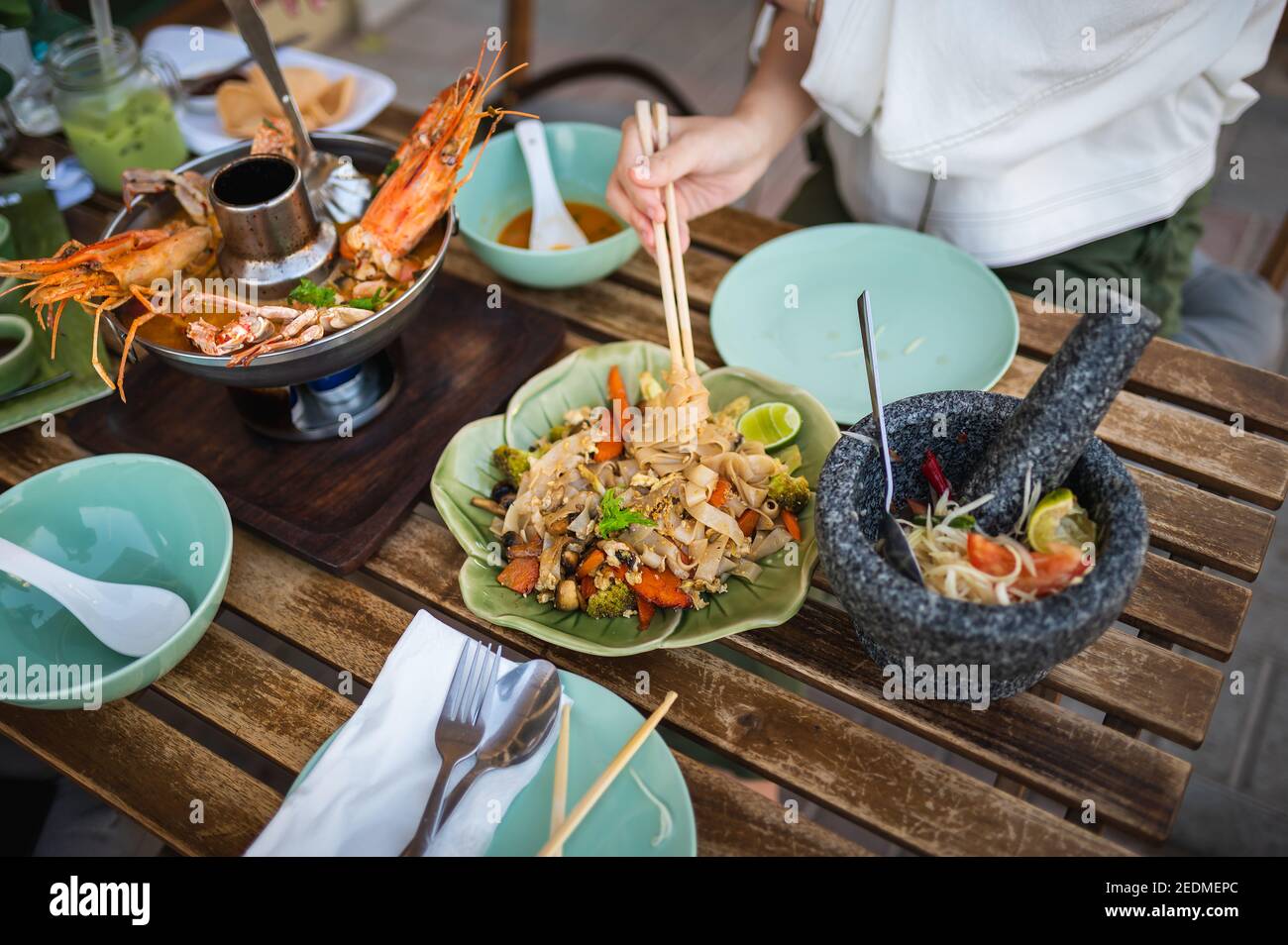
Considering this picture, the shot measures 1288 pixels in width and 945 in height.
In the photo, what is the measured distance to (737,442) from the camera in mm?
1285

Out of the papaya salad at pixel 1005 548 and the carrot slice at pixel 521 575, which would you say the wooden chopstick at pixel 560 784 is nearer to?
the carrot slice at pixel 521 575

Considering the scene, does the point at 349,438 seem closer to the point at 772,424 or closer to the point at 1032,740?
the point at 772,424

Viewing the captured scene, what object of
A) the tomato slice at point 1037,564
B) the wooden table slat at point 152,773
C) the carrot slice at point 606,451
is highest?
the tomato slice at point 1037,564

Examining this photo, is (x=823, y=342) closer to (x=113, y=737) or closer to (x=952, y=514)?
(x=952, y=514)

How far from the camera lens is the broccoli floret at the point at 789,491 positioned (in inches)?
47.9

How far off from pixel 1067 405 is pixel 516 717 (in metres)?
0.71

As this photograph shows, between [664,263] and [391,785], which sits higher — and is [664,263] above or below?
above

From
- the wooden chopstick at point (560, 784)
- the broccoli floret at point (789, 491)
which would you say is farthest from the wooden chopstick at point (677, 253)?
the wooden chopstick at point (560, 784)

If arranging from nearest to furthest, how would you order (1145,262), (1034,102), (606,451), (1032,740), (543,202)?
1. (1032,740)
2. (606,451)
3. (1034,102)
4. (543,202)
5. (1145,262)

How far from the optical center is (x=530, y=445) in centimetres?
138

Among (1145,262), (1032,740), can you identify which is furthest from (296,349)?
(1145,262)

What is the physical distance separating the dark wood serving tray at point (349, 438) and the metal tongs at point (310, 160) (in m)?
0.23

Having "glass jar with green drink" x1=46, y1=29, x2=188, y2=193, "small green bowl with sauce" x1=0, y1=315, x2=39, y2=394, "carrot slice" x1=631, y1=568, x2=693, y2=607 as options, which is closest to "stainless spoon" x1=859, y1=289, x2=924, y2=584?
"carrot slice" x1=631, y1=568, x2=693, y2=607

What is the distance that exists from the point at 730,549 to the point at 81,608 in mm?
835
